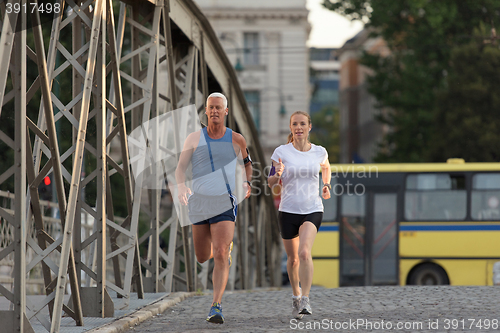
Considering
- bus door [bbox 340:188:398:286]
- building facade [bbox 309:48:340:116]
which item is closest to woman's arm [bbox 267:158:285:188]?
bus door [bbox 340:188:398:286]

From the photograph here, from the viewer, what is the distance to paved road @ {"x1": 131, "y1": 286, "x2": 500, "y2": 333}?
6418 millimetres

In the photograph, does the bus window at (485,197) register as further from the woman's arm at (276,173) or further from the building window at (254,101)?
the building window at (254,101)

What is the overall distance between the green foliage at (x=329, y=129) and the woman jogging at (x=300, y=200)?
77.6 m

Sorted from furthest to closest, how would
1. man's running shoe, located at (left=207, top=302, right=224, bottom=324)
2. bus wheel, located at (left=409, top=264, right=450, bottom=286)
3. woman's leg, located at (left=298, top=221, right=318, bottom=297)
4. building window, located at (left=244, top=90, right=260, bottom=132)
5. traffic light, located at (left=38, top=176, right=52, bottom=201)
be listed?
building window, located at (left=244, top=90, right=260, bottom=132)
bus wheel, located at (left=409, top=264, right=450, bottom=286)
traffic light, located at (left=38, top=176, right=52, bottom=201)
woman's leg, located at (left=298, top=221, right=318, bottom=297)
man's running shoe, located at (left=207, top=302, right=224, bottom=324)

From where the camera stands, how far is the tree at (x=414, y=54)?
89.9ft

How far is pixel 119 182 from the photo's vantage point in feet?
91.8

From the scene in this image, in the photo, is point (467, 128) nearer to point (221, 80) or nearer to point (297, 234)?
point (221, 80)

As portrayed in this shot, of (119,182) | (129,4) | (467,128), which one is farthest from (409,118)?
(129,4)

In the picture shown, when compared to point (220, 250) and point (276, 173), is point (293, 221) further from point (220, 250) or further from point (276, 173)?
point (220, 250)

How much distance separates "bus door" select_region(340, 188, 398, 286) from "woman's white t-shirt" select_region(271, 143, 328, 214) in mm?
11742

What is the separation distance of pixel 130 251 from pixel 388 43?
22775 millimetres

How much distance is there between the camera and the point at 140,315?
23.5 feet

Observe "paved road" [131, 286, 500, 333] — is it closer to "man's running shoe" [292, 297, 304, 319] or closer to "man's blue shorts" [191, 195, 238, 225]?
"man's running shoe" [292, 297, 304, 319]

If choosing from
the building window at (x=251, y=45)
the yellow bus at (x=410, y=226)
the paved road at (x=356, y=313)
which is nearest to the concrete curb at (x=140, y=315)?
the paved road at (x=356, y=313)
